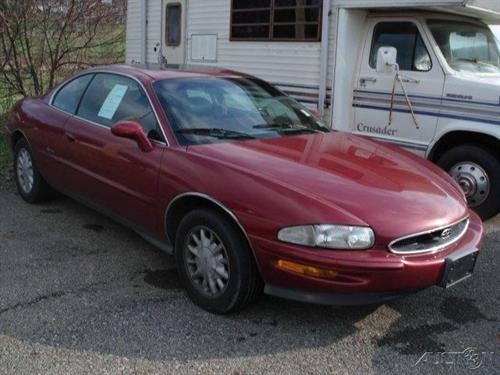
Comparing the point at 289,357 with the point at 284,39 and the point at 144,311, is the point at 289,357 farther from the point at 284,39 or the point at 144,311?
the point at 284,39

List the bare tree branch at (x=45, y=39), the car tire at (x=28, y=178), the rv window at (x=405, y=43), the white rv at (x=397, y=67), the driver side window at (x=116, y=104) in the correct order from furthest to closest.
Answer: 1. the bare tree branch at (x=45, y=39)
2. the rv window at (x=405, y=43)
3. the white rv at (x=397, y=67)
4. the car tire at (x=28, y=178)
5. the driver side window at (x=116, y=104)

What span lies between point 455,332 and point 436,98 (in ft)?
10.2

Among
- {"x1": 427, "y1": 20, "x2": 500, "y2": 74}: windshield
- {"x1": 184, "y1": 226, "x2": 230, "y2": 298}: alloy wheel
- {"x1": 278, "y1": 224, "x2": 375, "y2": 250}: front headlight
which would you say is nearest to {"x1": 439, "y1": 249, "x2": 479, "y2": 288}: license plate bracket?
{"x1": 278, "y1": 224, "x2": 375, "y2": 250}: front headlight

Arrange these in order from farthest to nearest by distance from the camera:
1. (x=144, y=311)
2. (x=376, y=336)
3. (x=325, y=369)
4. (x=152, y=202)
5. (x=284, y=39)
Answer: (x=284, y=39) → (x=152, y=202) → (x=144, y=311) → (x=376, y=336) → (x=325, y=369)

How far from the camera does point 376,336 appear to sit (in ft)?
11.5

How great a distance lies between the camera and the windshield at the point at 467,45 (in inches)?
242

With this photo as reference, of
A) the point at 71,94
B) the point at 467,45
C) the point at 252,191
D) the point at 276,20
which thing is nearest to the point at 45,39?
the point at 276,20

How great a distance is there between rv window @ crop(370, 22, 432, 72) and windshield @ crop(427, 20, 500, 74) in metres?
0.17

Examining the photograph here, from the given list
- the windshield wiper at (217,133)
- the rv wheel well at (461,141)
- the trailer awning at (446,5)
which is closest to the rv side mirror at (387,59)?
the trailer awning at (446,5)

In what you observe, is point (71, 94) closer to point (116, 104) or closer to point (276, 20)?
point (116, 104)

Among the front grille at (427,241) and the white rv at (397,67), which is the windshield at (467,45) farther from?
the front grille at (427,241)

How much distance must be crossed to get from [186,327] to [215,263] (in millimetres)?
407

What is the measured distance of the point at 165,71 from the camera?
4715 mm

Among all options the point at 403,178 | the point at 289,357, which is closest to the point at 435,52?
the point at 403,178
